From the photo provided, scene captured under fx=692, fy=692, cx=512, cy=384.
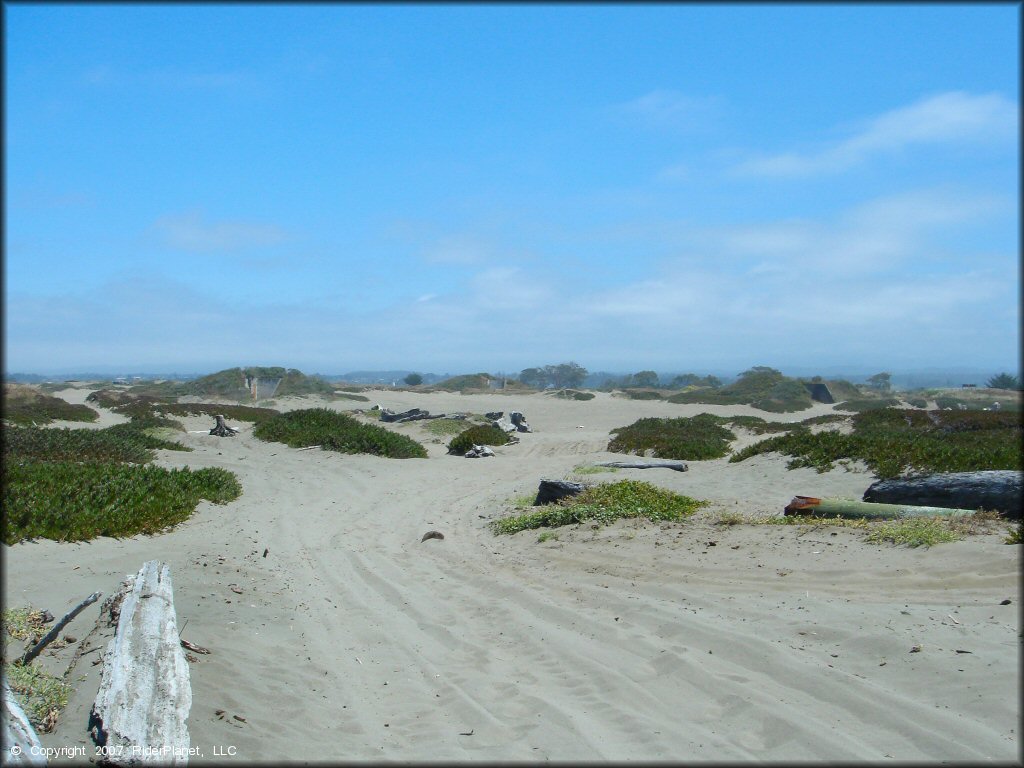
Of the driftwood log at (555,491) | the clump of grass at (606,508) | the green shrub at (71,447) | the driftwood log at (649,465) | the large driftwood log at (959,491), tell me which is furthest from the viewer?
the driftwood log at (649,465)

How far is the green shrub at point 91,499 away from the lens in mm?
8312

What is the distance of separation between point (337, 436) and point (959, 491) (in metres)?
14.8

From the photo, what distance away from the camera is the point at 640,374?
7019cm

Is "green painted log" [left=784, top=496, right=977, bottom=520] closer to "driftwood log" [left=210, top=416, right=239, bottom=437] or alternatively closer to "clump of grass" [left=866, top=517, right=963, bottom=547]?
"clump of grass" [left=866, top=517, right=963, bottom=547]

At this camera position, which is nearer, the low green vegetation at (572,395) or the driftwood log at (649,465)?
the driftwood log at (649,465)

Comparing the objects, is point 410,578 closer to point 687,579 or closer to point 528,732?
point 687,579

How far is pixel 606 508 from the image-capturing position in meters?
10.6

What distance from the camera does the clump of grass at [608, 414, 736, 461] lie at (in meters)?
18.8

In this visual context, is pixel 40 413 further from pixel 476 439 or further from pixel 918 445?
pixel 918 445

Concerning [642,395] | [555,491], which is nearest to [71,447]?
[555,491]

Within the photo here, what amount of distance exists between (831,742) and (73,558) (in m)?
7.67

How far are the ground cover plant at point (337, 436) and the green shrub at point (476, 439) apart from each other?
137cm

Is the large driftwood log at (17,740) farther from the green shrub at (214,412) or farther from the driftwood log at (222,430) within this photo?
the green shrub at (214,412)

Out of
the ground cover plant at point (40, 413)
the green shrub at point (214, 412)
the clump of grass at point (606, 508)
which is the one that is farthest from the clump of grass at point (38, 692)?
the green shrub at point (214, 412)
